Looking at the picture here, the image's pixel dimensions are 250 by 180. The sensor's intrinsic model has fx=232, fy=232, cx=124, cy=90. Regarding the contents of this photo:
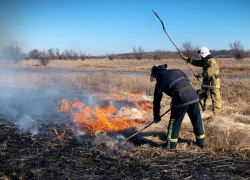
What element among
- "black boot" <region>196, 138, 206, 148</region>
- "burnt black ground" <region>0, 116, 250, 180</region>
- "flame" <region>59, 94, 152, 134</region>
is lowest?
"burnt black ground" <region>0, 116, 250, 180</region>

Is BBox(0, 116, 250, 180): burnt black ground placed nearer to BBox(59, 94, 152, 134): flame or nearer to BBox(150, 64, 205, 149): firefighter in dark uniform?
BBox(150, 64, 205, 149): firefighter in dark uniform

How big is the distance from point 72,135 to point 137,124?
1810 mm

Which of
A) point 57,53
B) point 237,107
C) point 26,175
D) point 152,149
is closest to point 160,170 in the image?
point 152,149

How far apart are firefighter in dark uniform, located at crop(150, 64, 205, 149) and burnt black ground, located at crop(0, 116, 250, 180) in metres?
0.51

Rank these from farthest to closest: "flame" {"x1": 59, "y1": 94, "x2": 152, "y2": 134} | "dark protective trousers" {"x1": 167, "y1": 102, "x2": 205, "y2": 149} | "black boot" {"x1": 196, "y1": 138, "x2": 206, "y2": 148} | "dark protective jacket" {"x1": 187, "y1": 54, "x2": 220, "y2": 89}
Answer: "dark protective jacket" {"x1": 187, "y1": 54, "x2": 220, "y2": 89} → "flame" {"x1": 59, "y1": 94, "x2": 152, "y2": 134} → "black boot" {"x1": 196, "y1": 138, "x2": 206, "y2": 148} → "dark protective trousers" {"x1": 167, "y1": 102, "x2": 205, "y2": 149}

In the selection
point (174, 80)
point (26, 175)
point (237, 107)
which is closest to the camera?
point (26, 175)

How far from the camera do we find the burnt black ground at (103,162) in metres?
3.95

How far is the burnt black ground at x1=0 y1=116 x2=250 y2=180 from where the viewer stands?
13.0 ft

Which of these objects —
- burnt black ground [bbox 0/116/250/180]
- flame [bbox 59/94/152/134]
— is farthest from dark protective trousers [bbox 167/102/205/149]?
flame [bbox 59/94/152/134]

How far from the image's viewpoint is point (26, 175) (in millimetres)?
3873

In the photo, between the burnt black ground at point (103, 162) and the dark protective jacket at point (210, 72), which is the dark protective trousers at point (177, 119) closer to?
the burnt black ground at point (103, 162)

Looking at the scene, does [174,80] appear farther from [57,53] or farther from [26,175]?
[57,53]

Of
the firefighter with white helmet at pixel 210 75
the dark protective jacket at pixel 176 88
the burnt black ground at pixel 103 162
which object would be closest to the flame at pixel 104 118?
the burnt black ground at pixel 103 162

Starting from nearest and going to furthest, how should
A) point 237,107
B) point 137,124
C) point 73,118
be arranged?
point 137,124 → point 73,118 → point 237,107
